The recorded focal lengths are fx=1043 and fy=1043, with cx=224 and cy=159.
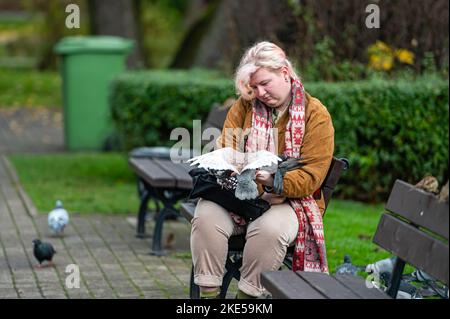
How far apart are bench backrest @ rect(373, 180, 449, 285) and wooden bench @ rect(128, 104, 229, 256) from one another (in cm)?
284

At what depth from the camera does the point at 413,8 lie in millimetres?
11039

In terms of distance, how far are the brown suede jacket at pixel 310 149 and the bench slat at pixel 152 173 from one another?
206 cm

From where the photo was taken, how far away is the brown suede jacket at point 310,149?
510 centimetres

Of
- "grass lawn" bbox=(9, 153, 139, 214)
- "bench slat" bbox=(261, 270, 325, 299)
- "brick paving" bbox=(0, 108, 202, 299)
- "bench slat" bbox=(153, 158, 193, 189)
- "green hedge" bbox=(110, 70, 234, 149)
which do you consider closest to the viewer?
"bench slat" bbox=(261, 270, 325, 299)

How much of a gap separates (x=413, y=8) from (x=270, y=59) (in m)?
6.21

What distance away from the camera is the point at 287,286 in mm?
4457

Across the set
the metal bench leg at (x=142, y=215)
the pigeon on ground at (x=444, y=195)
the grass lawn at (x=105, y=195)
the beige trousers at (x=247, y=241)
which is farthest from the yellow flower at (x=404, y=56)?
the pigeon on ground at (x=444, y=195)

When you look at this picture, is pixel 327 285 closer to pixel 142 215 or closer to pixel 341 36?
pixel 142 215

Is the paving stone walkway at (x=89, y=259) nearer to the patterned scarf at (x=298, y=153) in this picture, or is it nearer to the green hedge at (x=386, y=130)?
the patterned scarf at (x=298, y=153)

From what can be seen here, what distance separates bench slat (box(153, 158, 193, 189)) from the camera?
7402 millimetres

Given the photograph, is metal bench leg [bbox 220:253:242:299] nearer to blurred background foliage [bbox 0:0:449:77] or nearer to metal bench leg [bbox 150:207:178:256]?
metal bench leg [bbox 150:207:178:256]

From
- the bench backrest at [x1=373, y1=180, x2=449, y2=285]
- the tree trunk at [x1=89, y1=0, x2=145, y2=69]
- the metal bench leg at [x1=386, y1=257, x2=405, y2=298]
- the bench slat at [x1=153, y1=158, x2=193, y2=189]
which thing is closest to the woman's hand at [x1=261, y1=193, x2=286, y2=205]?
A: the bench backrest at [x1=373, y1=180, x2=449, y2=285]
